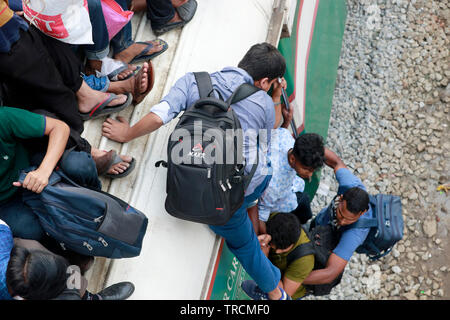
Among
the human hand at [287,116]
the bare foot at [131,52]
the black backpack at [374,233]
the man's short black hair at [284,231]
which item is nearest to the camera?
the man's short black hair at [284,231]

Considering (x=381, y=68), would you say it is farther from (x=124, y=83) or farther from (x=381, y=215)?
(x=124, y=83)

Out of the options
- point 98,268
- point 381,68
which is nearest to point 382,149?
point 381,68

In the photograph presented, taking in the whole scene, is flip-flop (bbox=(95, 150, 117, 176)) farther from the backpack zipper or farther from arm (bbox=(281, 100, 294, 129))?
arm (bbox=(281, 100, 294, 129))

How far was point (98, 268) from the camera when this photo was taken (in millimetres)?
2029

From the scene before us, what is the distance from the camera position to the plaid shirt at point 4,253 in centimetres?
142

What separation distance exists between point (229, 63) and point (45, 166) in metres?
1.55

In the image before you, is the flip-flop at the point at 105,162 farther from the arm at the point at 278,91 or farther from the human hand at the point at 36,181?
the arm at the point at 278,91

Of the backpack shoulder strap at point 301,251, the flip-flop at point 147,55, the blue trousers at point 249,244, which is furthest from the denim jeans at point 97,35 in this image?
the backpack shoulder strap at point 301,251

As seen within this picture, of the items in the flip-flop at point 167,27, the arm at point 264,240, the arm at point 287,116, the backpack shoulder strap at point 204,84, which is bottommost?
the arm at point 264,240

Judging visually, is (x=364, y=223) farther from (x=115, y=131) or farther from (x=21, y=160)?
(x=21, y=160)

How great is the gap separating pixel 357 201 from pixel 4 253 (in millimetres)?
1854

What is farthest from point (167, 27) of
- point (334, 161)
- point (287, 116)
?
point (334, 161)

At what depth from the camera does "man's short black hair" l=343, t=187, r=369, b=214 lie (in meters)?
2.51

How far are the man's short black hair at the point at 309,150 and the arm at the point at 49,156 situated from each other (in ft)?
3.81
